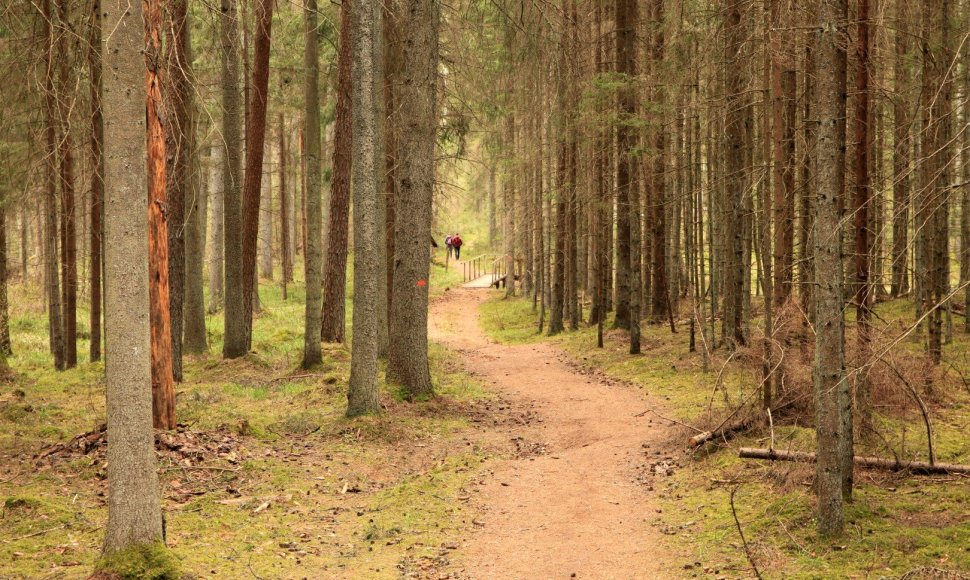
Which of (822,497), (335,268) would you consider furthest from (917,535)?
(335,268)

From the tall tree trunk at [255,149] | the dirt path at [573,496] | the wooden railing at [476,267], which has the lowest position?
the dirt path at [573,496]

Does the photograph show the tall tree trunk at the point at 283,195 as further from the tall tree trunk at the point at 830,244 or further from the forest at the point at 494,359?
the tall tree trunk at the point at 830,244

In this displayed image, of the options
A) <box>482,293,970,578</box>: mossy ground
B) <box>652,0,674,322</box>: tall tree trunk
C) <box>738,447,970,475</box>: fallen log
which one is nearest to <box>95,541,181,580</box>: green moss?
<box>482,293,970,578</box>: mossy ground

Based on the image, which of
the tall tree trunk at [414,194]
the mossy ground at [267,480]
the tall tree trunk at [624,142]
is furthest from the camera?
the tall tree trunk at [624,142]

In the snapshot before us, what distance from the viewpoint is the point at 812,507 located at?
6.87 meters

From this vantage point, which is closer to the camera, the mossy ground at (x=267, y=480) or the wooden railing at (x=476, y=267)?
the mossy ground at (x=267, y=480)

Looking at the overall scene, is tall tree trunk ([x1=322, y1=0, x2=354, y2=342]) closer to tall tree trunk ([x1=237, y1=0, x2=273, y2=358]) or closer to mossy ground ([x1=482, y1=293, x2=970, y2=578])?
tall tree trunk ([x1=237, y1=0, x2=273, y2=358])

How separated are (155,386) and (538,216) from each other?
16160 mm

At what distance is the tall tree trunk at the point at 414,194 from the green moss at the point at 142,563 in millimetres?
7154

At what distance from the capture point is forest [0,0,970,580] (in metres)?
5.96

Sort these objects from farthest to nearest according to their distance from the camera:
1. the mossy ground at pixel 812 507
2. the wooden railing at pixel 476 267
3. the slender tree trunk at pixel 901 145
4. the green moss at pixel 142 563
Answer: the wooden railing at pixel 476 267 → the mossy ground at pixel 812 507 → the green moss at pixel 142 563 → the slender tree trunk at pixel 901 145

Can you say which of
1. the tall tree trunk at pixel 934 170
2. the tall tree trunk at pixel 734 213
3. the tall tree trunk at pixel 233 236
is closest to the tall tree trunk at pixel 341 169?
the tall tree trunk at pixel 233 236

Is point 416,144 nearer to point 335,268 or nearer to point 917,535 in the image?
point 335,268

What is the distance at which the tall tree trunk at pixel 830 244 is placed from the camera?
6.00m
